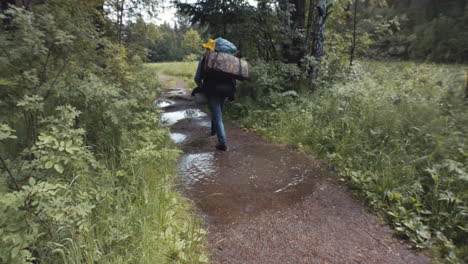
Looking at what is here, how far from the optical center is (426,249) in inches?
94.0

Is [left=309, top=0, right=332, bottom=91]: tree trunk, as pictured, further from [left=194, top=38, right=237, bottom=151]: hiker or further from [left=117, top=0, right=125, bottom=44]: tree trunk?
[left=117, top=0, right=125, bottom=44]: tree trunk

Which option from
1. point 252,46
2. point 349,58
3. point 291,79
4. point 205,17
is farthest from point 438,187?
point 205,17

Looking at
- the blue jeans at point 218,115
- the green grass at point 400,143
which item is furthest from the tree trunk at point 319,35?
the blue jeans at point 218,115

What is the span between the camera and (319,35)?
7.38 m

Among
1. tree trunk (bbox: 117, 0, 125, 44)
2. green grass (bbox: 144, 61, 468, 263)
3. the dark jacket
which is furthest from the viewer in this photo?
tree trunk (bbox: 117, 0, 125, 44)

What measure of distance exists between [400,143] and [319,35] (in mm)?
4701

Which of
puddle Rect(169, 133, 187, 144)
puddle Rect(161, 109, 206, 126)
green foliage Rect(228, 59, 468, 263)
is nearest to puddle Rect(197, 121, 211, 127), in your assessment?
puddle Rect(161, 109, 206, 126)

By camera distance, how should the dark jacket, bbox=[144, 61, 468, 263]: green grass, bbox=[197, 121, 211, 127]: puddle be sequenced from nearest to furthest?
bbox=[144, 61, 468, 263]: green grass, the dark jacket, bbox=[197, 121, 211, 127]: puddle

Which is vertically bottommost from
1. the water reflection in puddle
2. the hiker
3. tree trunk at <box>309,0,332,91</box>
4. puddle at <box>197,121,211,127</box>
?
the water reflection in puddle

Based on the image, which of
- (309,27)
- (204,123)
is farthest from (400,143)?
(309,27)

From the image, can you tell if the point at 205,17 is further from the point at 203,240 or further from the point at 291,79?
the point at 203,240

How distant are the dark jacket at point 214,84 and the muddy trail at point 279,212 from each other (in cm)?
119

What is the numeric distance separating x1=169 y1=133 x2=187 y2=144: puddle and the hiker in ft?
3.84

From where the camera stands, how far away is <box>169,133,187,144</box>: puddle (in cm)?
566
